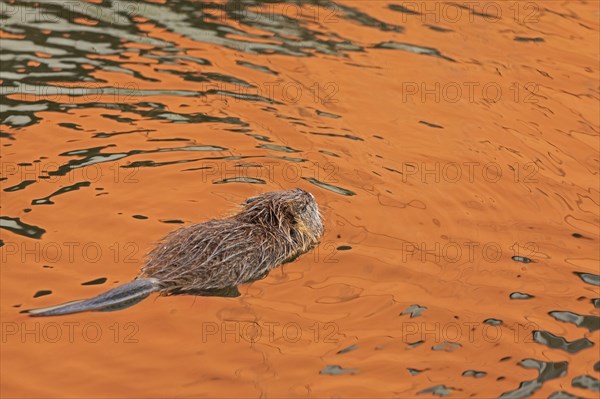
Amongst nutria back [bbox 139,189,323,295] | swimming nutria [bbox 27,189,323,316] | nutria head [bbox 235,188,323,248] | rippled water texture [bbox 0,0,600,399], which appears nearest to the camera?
rippled water texture [bbox 0,0,600,399]

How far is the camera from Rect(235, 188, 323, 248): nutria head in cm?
835

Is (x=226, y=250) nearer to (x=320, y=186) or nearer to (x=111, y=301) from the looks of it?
(x=111, y=301)

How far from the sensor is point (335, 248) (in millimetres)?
8156

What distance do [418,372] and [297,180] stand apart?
3.09 m

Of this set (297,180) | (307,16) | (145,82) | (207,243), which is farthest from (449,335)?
(307,16)

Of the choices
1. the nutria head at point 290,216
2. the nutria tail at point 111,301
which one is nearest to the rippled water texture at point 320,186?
the nutria tail at point 111,301

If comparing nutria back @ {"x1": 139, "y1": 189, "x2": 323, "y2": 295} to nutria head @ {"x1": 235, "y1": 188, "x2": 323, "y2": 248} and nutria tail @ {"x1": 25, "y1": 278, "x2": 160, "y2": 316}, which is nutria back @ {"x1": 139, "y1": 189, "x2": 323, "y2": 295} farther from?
nutria tail @ {"x1": 25, "y1": 278, "x2": 160, "y2": 316}

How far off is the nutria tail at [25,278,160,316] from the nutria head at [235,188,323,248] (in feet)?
4.52

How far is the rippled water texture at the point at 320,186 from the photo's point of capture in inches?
265

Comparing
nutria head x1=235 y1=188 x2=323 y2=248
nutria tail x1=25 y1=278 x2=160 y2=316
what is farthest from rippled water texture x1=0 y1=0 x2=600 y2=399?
nutria head x1=235 y1=188 x2=323 y2=248

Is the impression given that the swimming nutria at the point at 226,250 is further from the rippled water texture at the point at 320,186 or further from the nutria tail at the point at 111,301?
the rippled water texture at the point at 320,186

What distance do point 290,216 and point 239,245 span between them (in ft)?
2.28

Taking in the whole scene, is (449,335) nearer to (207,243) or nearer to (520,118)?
(207,243)

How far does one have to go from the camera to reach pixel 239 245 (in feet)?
25.8
